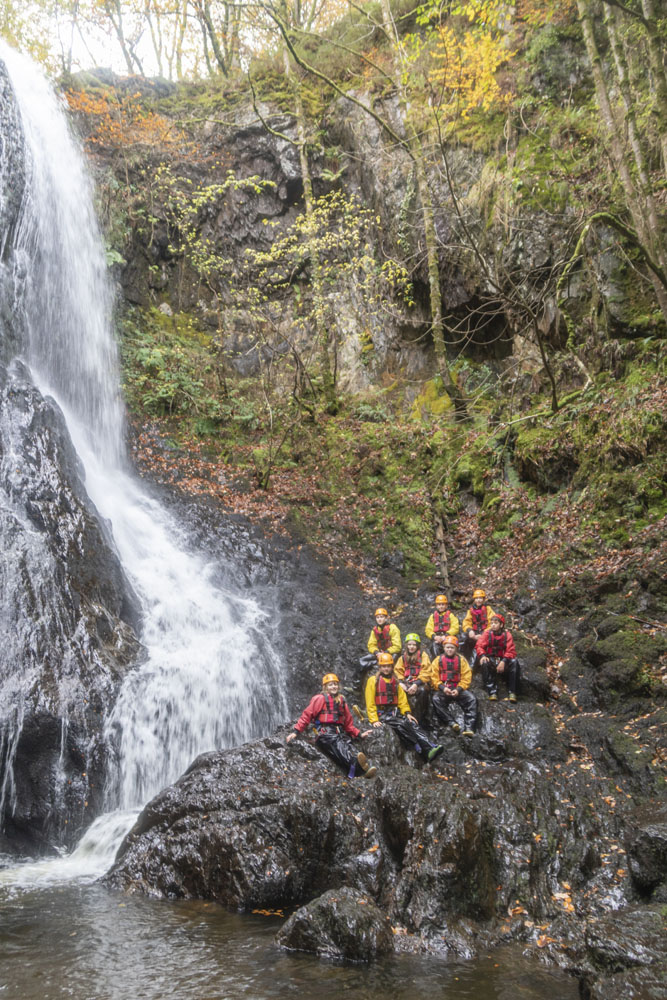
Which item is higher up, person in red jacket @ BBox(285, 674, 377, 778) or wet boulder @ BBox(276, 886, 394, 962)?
person in red jacket @ BBox(285, 674, 377, 778)

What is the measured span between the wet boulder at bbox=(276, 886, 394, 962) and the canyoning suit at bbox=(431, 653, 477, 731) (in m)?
3.30

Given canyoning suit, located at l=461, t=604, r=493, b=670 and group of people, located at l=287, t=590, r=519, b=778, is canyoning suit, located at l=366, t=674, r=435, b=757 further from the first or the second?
canyoning suit, located at l=461, t=604, r=493, b=670

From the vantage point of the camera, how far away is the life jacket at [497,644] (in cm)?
799

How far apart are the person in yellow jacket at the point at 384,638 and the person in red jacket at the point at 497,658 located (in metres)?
1.23

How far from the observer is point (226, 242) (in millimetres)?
18719

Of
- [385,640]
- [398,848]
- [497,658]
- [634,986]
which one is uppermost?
[385,640]

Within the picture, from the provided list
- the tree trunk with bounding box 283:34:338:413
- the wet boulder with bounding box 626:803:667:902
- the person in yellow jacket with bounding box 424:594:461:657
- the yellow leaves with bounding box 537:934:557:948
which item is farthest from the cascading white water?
the tree trunk with bounding box 283:34:338:413

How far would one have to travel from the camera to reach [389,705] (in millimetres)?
7316

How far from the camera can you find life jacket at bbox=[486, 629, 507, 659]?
7.99m

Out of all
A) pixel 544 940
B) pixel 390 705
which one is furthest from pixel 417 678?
pixel 544 940

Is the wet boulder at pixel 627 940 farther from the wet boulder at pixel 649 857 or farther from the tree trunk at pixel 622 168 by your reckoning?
the tree trunk at pixel 622 168

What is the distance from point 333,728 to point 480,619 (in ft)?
10.2

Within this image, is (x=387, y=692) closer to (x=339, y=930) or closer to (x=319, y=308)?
(x=339, y=930)

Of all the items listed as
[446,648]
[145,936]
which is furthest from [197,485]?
[145,936]
